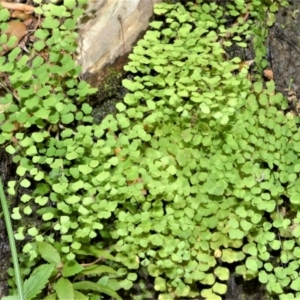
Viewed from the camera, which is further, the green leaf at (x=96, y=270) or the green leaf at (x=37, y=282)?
the green leaf at (x=96, y=270)

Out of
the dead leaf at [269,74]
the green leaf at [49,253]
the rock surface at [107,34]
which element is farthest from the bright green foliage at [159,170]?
the dead leaf at [269,74]

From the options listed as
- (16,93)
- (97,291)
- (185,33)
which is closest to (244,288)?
(97,291)

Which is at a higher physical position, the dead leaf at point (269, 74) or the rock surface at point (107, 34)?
the rock surface at point (107, 34)

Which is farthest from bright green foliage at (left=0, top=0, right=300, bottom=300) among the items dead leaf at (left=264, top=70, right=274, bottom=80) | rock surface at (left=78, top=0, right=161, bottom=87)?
dead leaf at (left=264, top=70, right=274, bottom=80)

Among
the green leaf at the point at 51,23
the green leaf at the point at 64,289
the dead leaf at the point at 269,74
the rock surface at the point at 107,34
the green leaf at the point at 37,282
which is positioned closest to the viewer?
the green leaf at the point at 37,282

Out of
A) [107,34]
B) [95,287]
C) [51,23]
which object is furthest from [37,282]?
[107,34]

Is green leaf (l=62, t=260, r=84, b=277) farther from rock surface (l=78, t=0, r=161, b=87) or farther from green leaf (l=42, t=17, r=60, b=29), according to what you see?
green leaf (l=42, t=17, r=60, b=29)

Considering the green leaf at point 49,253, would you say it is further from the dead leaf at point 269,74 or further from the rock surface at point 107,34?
the dead leaf at point 269,74
